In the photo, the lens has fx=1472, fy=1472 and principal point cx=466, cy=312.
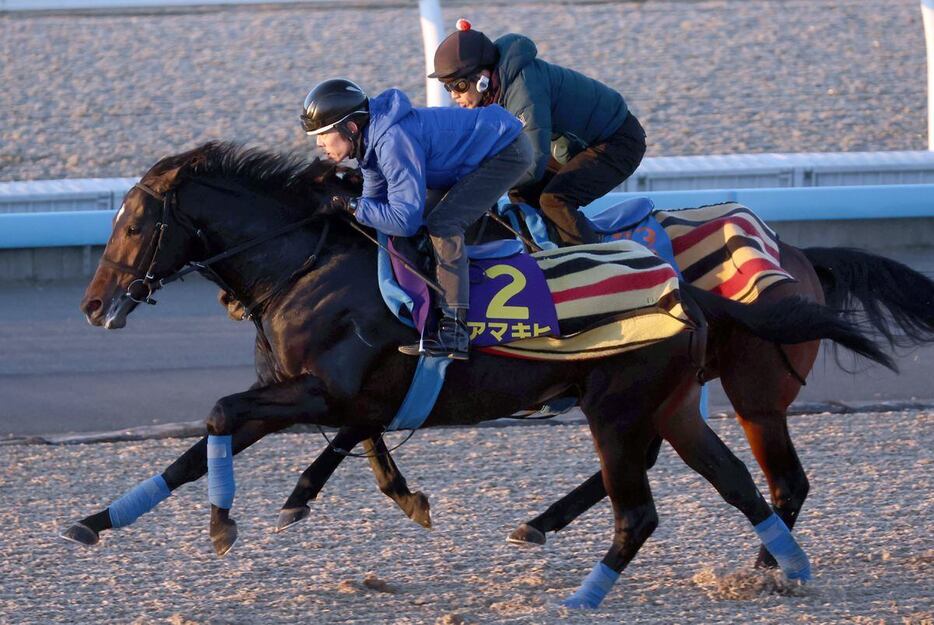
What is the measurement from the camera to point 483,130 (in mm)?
5031

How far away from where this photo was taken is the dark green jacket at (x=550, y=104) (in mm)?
5684

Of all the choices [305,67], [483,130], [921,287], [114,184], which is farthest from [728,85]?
[483,130]

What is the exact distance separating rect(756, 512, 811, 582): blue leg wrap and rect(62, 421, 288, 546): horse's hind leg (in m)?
1.66

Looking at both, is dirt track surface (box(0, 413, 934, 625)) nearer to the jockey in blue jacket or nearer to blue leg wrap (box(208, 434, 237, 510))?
blue leg wrap (box(208, 434, 237, 510))

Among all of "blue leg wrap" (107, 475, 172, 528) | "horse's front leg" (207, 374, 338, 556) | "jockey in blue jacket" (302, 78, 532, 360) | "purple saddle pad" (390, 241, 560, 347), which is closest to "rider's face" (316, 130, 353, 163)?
"jockey in blue jacket" (302, 78, 532, 360)

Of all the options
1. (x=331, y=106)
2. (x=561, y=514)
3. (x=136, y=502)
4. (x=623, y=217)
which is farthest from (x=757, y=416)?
(x=136, y=502)

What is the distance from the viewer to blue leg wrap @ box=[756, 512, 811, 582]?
4980 mm

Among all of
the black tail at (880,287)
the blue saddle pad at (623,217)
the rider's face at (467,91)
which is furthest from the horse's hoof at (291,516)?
the black tail at (880,287)

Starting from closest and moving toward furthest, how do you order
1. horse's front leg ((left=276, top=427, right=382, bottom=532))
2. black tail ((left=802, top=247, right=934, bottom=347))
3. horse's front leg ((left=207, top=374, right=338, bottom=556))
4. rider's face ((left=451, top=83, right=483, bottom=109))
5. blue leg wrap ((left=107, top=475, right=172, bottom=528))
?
horse's front leg ((left=207, top=374, right=338, bottom=556)) < blue leg wrap ((left=107, top=475, right=172, bottom=528)) < horse's front leg ((left=276, top=427, right=382, bottom=532)) < rider's face ((left=451, top=83, right=483, bottom=109)) < black tail ((left=802, top=247, right=934, bottom=347))

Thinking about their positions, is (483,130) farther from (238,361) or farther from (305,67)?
(305,67)

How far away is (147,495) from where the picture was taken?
4.82m

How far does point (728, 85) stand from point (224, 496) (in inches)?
475

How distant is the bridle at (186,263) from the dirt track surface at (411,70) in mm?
8243

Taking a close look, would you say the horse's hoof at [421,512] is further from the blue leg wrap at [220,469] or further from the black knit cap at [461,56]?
the black knit cap at [461,56]
